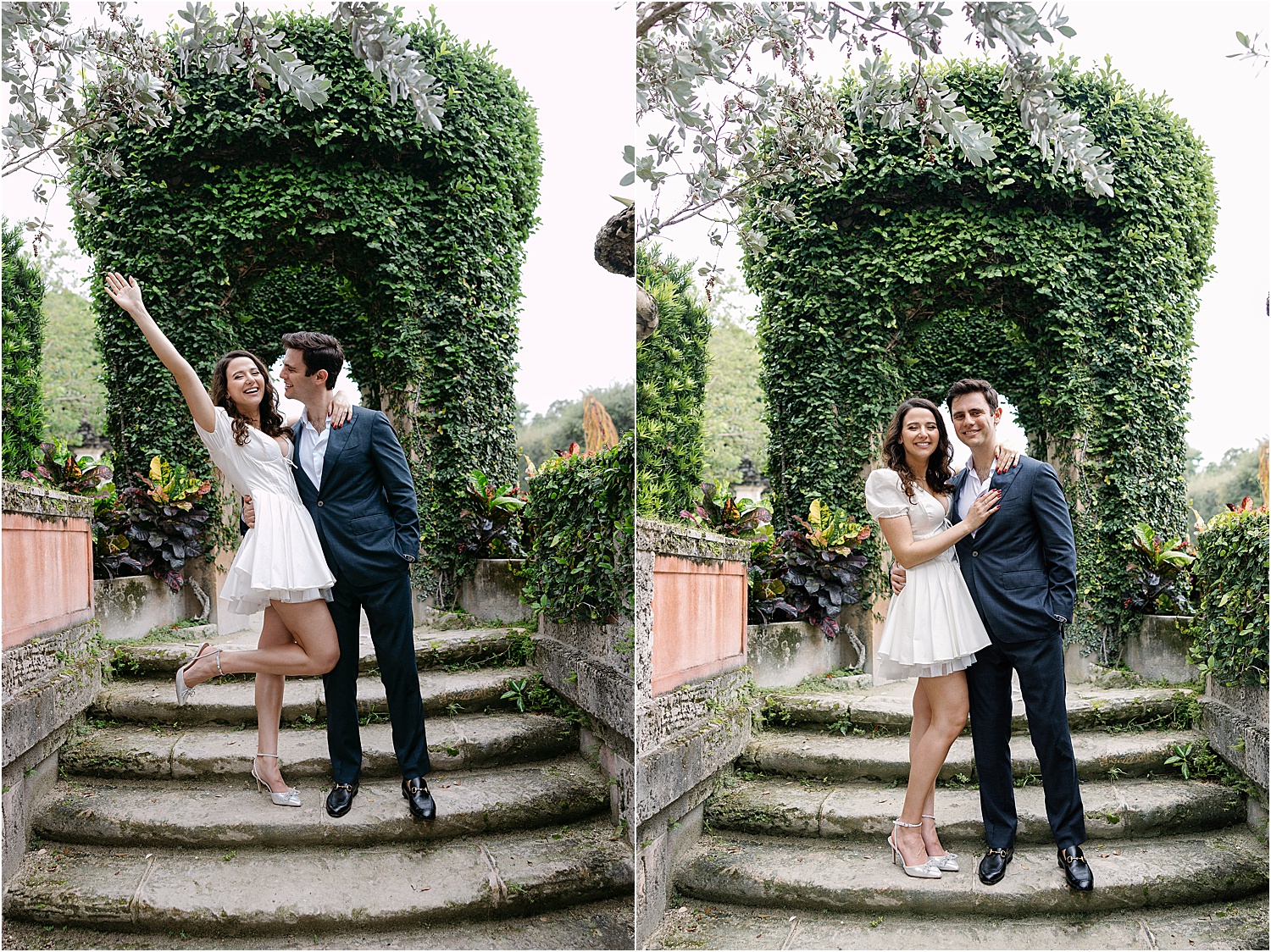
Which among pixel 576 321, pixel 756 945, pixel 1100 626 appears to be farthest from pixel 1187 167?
pixel 756 945

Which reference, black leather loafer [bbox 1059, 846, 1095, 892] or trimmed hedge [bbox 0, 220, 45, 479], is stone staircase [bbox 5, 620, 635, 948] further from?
black leather loafer [bbox 1059, 846, 1095, 892]

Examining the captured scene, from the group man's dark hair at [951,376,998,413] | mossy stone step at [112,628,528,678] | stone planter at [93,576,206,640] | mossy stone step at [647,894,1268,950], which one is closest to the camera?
mossy stone step at [647,894,1268,950]

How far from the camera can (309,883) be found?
110 inches

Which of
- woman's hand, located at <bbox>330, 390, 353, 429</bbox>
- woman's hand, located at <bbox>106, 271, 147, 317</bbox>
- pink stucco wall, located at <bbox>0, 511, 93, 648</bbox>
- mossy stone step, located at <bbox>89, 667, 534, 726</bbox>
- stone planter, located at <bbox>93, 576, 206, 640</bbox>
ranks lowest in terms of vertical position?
mossy stone step, located at <bbox>89, 667, 534, 726</bbox>

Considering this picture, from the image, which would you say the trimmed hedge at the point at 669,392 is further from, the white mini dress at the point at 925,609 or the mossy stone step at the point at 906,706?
the mossy stone step at the point at 906,706

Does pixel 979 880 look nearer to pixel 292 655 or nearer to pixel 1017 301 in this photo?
pixel 1017 301

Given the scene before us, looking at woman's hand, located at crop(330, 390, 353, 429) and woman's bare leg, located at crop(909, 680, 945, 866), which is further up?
woman's hand, located at crop(330, 390, 353, 429)

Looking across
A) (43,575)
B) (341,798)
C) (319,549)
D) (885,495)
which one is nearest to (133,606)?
(43,575)

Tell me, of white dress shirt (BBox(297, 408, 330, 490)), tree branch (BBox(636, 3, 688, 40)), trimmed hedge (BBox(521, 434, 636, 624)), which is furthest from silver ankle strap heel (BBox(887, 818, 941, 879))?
tree branch (BBox(636, 3, 688, 40))

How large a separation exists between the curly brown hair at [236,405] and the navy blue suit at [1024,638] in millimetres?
2795

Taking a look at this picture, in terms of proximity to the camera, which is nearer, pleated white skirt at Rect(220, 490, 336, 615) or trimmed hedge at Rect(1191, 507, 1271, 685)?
trimmed hedge at Rect(1191, 507, 1271, 685)

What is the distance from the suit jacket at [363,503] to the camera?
3.16m

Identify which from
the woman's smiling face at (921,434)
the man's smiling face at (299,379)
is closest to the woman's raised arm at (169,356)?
the man's smiling face at (299,379)

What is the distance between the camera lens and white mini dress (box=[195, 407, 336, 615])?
120 inches
